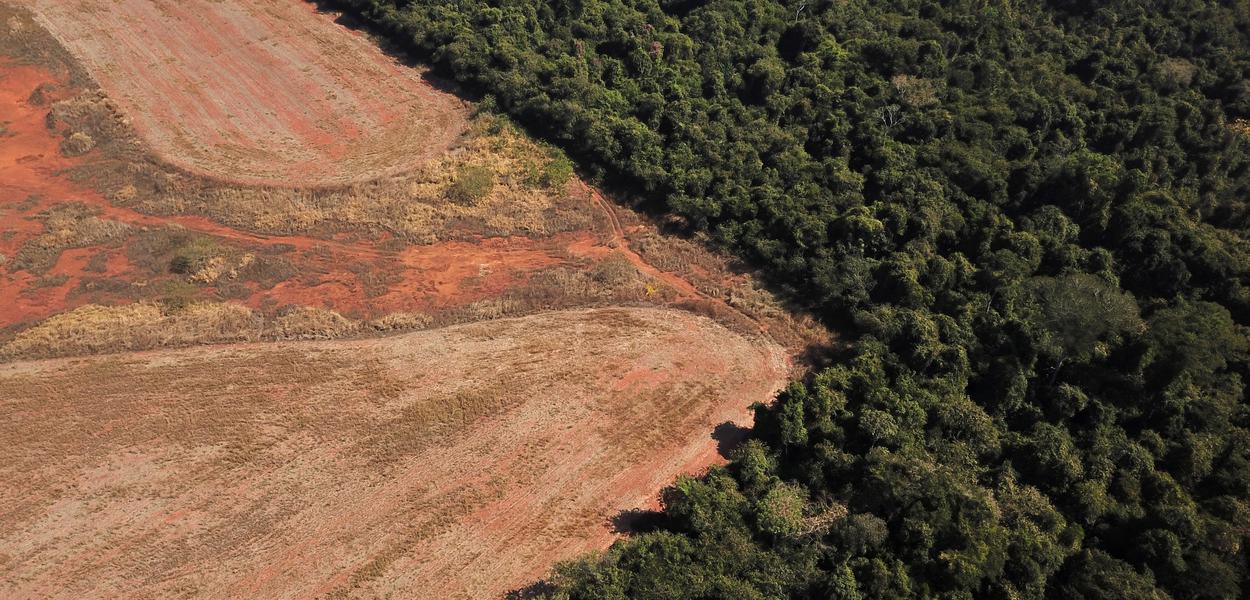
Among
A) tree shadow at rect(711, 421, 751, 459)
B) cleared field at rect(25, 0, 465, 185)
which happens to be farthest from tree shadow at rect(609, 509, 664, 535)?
cleared field at rect(25, 0, 465, 185)

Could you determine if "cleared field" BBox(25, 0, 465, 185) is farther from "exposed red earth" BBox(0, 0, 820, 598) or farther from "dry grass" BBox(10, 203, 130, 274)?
"dry grass" BBox(10, 203, 130, 274)

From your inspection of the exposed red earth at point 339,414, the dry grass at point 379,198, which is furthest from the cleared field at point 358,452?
the dry grass at point 379,198

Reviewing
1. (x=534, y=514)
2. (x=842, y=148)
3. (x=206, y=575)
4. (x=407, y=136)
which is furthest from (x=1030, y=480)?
(x=407, y=136)

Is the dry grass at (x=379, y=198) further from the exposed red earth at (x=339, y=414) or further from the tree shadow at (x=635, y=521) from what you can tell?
the tree shadow at (x=635, y=521)

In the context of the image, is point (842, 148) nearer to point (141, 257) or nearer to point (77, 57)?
point (141, 257)

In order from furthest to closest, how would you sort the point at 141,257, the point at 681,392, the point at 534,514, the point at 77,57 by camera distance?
the point at 77,57 → the point at 141,257 → the point at 681,392 → the point at 534,514

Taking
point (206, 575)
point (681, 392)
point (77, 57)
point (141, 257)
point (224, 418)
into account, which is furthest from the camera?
point (77, 57)
